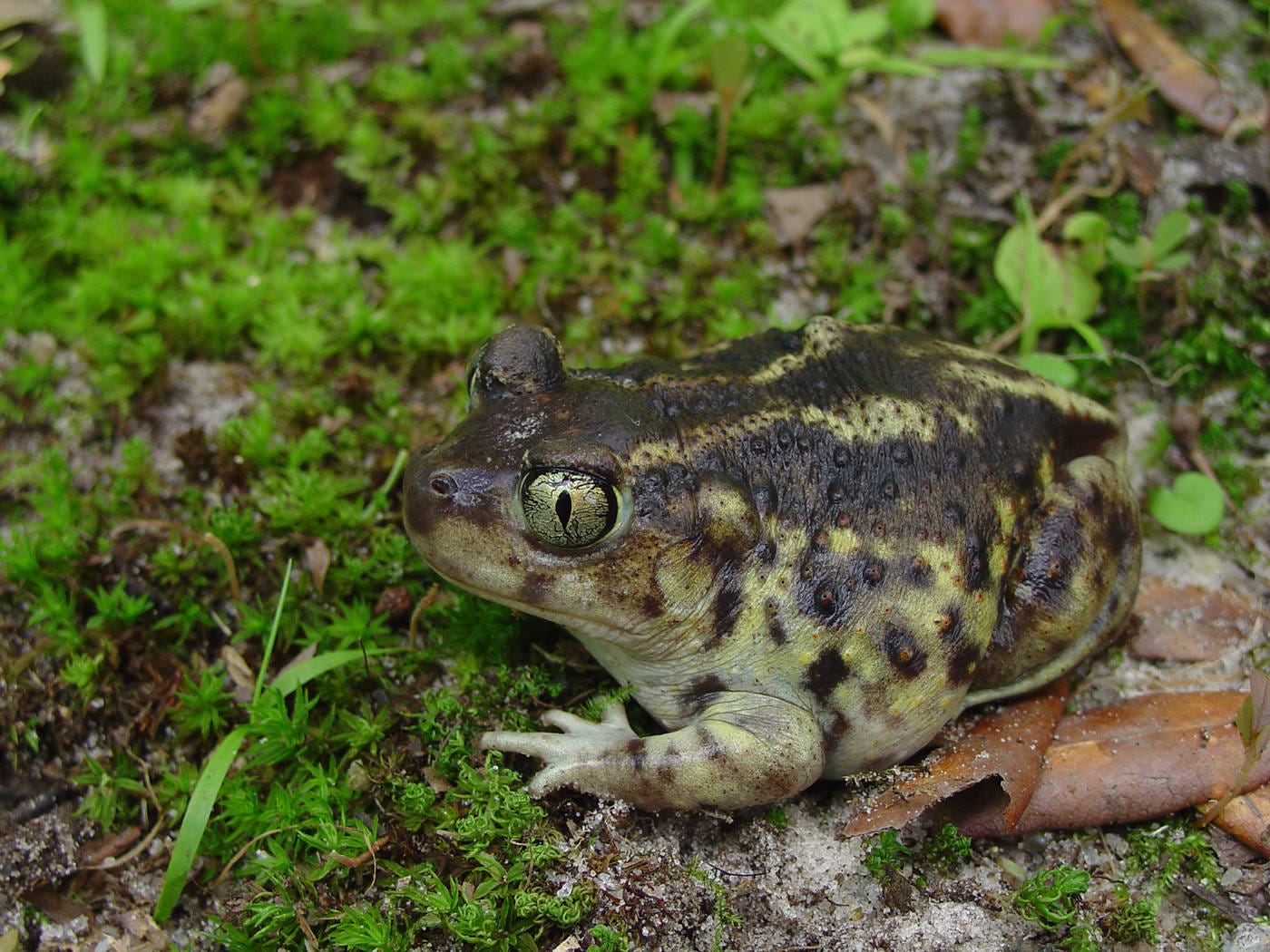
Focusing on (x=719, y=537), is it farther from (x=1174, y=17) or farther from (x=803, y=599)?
(x=1174, y=17)

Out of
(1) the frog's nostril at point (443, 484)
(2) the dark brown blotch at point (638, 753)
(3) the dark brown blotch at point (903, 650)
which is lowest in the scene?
(2) the dark brown blotch at point (638, 753)

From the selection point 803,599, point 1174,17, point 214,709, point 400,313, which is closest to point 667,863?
point 803,599

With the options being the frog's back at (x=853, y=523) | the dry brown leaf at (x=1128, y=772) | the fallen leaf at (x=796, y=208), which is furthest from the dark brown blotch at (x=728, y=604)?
the fallen leaf at (x=796, y=208)

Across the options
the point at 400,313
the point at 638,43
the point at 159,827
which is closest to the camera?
the point at 159,827

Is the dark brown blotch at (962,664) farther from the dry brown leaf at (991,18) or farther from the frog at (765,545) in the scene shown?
the dry brown leaf at (991,18)

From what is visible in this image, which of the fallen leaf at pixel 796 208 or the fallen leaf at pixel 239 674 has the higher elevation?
the fallen leaf at pixel 796 208

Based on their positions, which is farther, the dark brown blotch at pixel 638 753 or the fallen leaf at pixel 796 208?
the fallen leaf at pixel 796 208

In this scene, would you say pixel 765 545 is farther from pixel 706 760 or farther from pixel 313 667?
pixel 313 667
